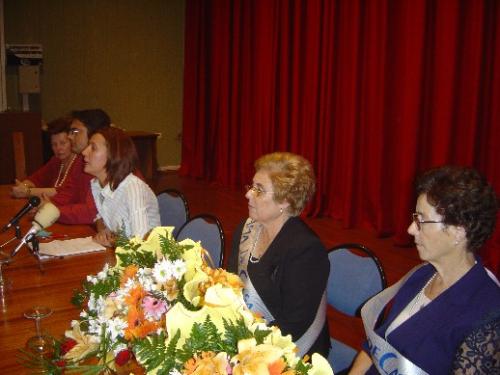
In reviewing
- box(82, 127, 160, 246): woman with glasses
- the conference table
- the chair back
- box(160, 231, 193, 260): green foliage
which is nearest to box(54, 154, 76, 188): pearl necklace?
box(82, 127, 160, 246): woman with glasses

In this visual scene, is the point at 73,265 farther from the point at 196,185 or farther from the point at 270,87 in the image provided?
the point at 196,185

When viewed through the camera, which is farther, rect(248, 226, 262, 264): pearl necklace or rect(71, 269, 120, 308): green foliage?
rect(248, 226, 262, 264): pearl necklace

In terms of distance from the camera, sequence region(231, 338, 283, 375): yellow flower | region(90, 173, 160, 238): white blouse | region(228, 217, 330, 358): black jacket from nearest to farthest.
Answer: region(231, 338, 283, 375): yellow flower, region(228, 217, 330, 358): black jacket, region(90, 173, 160, 238): white blouse

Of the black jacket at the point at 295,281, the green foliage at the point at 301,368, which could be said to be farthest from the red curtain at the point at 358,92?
the green foliage at the point at 301,368

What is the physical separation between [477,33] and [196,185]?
4.44m

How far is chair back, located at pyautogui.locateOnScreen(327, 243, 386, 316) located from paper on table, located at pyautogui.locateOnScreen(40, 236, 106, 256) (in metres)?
1.11

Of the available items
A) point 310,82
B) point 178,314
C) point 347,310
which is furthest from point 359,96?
point 178,314

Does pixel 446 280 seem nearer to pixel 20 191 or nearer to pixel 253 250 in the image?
pixel 253 250

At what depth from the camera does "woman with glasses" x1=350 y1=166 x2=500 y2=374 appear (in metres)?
1.50

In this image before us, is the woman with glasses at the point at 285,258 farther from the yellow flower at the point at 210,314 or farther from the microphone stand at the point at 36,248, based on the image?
the yellow flower at the point at 210,314

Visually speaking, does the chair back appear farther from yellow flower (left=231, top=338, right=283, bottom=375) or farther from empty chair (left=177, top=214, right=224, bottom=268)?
yellow flower (left=231, top=338, right=283, bottom=375)

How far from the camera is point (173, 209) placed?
10.3ft

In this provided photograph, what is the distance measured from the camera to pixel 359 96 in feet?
17.4

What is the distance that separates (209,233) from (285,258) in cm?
67
